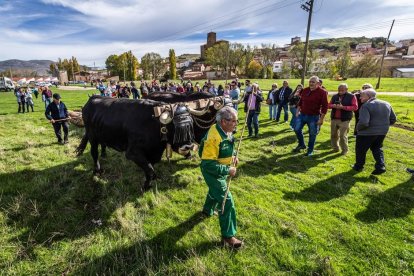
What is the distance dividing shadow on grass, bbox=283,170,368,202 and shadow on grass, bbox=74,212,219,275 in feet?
7.37

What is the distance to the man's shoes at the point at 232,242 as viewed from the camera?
334 cm

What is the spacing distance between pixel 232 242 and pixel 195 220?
0.87m

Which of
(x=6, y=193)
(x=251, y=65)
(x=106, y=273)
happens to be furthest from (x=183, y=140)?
(x=251, y=65)

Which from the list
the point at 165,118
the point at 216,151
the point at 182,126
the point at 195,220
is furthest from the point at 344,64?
the point at 216,151

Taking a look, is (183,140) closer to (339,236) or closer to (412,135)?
(339,236)

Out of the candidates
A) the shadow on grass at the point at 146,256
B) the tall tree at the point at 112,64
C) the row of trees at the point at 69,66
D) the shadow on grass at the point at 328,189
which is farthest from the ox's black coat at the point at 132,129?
A: the row of trees at the point at 69,66

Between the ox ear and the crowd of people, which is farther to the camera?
the ox ear

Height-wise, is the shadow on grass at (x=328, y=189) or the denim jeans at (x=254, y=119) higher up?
the denim jeans at (x=254, y=119)

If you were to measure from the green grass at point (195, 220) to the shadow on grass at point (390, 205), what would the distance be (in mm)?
21

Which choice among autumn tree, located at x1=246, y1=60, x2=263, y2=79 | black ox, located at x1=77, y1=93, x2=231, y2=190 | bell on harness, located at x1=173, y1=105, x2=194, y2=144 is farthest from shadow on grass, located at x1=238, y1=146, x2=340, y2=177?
autumn tree, located at x1=246, y1=60, x2=263, y2=79

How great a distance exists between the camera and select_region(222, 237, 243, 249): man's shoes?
334cm

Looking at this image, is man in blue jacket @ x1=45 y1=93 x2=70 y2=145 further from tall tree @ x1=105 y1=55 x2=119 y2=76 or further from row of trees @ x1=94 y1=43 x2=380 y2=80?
tall tree @ x1=105 y1=55 x2=119 y2=76

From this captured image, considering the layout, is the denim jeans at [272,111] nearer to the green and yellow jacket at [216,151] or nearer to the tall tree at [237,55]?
the green and yellow jacket at [216,151]

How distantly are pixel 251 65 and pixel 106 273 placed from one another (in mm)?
75176
